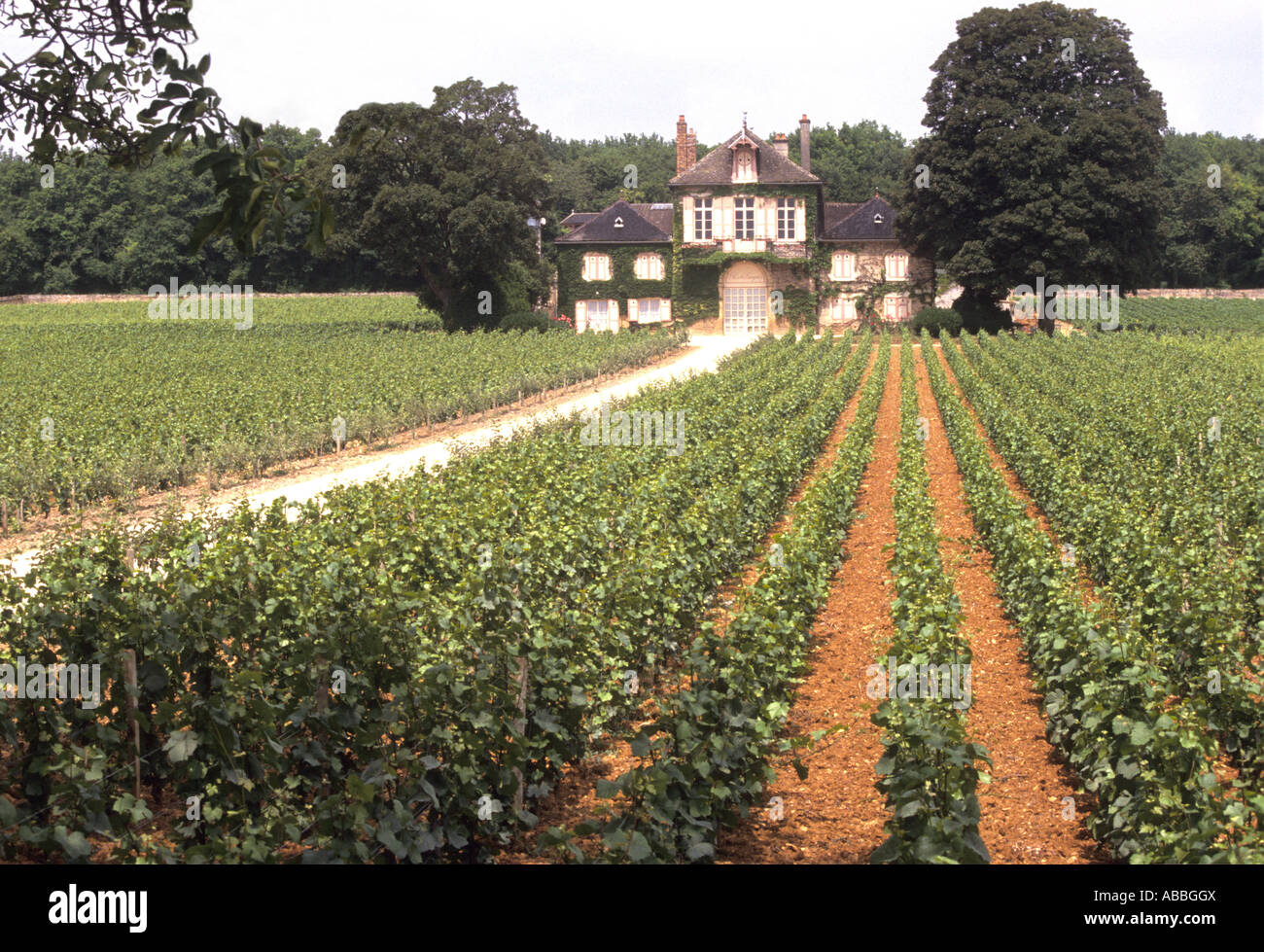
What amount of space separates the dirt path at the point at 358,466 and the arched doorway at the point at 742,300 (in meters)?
14.0

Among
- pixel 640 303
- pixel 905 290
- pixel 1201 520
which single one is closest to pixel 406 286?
pixel 640 303

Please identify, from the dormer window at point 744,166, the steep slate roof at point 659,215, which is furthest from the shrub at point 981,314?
the steep slate roof at point 659,215

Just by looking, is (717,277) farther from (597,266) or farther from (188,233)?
(188,233)

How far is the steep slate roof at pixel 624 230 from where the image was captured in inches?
2083

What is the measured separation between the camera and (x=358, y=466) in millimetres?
22438

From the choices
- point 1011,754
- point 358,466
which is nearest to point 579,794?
point 1011,754

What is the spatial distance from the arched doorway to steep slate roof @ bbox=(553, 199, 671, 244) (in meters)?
3.27

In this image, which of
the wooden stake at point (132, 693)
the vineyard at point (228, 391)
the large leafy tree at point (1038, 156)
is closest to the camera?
the wooden stake at point (132, 693)

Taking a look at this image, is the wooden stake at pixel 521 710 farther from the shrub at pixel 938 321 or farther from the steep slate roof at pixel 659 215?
the steep slate roof at pixel 659 215

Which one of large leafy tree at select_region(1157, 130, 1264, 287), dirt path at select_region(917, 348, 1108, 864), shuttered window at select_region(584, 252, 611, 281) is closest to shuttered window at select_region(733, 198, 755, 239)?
shuttered window at select_region(584, 252, 611, 281)

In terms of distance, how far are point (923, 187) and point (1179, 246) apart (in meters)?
40.7

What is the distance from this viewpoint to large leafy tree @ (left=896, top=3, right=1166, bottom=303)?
44.1m

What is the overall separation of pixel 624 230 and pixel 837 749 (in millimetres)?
46034

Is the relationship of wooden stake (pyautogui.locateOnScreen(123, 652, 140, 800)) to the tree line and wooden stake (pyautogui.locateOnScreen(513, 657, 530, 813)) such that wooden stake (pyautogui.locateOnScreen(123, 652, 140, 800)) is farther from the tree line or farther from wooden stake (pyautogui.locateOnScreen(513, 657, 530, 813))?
the tree line
